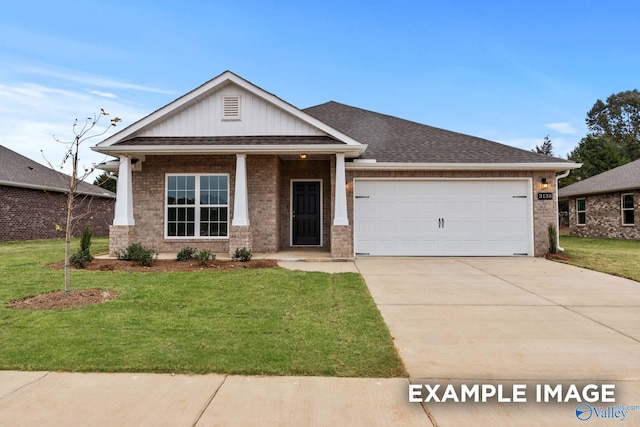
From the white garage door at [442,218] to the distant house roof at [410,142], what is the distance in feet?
2.47

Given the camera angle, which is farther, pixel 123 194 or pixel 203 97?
pixel 203 97

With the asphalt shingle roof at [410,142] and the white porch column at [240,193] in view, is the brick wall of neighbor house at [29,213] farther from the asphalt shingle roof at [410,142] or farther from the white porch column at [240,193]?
the asphalt shingle roof at [410,142]

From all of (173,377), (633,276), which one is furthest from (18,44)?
(633,276)

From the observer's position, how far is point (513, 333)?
13.8 feet

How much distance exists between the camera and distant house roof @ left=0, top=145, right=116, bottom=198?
17.4 m

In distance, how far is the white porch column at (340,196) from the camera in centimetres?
1017

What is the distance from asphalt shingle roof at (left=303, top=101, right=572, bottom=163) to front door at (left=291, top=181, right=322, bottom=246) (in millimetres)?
2322

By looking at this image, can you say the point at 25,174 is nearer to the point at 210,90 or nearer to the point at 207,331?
the point at 210,90

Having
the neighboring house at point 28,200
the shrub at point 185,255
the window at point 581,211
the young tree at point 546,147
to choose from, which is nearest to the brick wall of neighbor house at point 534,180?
the shrub at point 185,255

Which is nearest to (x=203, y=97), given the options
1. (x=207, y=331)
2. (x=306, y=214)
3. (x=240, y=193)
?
(x=240, y=193)

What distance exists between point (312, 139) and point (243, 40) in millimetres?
9607

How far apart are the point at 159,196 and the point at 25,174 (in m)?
12.7

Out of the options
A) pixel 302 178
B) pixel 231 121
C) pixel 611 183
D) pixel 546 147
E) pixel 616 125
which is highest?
pixel 616 125

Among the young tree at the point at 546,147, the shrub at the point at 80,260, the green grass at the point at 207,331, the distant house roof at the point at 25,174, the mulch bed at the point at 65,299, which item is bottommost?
the green grass at the point at 207,331
